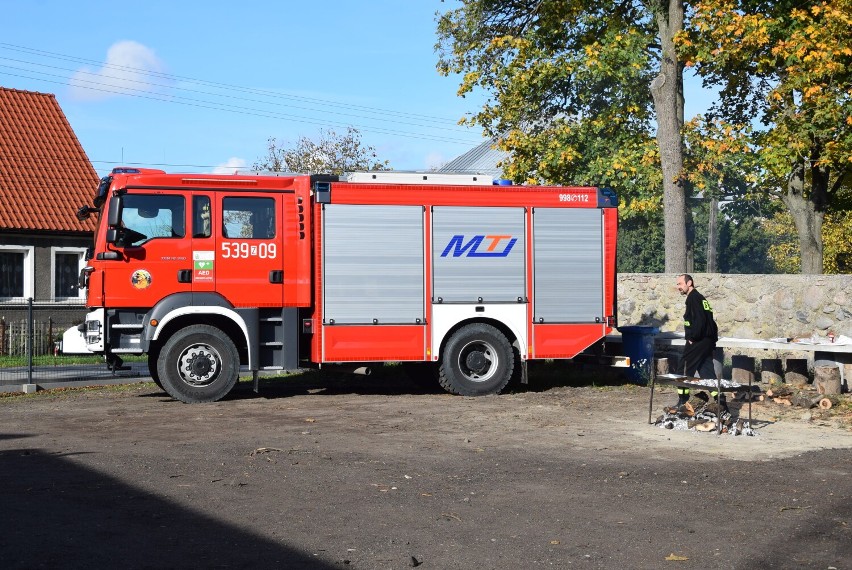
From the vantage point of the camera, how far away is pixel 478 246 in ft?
53.0

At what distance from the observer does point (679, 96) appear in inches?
920

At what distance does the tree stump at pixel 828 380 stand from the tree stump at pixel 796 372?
1.45 meters

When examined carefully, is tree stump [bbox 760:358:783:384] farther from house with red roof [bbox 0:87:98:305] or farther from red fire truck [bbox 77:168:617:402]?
house with red roof [bbox 0:87:98:305]

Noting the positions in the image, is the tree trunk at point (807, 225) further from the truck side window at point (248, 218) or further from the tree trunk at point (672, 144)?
the truck side window at point (248, 218)

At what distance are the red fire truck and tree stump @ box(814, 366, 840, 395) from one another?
3041 millimetres

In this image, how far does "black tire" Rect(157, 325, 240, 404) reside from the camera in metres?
15.0

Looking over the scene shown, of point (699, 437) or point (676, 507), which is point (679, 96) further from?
point (676, 507)

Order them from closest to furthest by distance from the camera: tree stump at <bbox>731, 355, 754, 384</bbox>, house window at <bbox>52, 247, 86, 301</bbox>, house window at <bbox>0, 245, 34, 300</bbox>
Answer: tree stump at <bbox>731, 355, 754, 384</bbox> → house window at <bbox>0, 245, 34, 300</bbox> → house window at <bbox>52, 247, 86, 301</bbox>

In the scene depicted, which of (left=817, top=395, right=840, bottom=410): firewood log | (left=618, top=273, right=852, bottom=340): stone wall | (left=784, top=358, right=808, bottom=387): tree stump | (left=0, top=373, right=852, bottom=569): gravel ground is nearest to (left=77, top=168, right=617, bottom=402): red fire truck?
(left=0, top=373, right=852, bottom=569): gravel ground

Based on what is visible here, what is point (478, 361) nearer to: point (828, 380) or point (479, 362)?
point (479, 362)

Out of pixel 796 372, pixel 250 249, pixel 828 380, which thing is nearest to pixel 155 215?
pixel 250 249

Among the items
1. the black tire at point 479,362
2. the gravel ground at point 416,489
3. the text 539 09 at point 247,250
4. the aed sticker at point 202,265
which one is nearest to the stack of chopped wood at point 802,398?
the gravel ground at point 416,489

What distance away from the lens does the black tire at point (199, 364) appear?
15.0 m

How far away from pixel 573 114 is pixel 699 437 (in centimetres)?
1542
